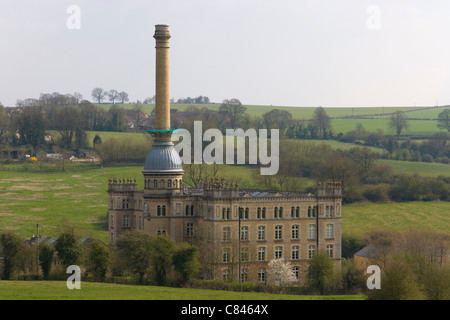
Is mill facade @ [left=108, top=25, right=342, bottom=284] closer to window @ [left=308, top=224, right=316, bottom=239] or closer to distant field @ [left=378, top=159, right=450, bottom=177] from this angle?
window @ [left=308, top=224, right=316, bottom=239]

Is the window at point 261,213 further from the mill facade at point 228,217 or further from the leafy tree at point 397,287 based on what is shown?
the leafy tree at point 397,287

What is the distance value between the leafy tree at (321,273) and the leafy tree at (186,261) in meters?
11.6

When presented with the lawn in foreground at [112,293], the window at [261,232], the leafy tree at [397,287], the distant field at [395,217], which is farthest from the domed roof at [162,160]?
the distant field at [395,217]

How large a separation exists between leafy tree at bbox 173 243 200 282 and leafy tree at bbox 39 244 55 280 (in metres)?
12.8

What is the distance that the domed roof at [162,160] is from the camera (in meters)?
102

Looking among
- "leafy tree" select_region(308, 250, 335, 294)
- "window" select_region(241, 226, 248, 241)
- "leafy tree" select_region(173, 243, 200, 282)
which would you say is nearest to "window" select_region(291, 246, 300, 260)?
"window" select_region(241, 226, 248, 241)

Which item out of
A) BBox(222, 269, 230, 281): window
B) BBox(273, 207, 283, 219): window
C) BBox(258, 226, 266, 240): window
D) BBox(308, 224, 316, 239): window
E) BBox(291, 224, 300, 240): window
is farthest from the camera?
BBox(308, 224, 316, 239): window

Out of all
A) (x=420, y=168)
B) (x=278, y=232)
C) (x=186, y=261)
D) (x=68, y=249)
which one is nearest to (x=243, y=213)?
(x=278, y=232)

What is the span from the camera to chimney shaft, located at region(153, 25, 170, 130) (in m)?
104

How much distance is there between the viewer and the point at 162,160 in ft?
335

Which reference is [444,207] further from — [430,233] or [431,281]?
[431,281]

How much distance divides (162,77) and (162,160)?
936 cm
